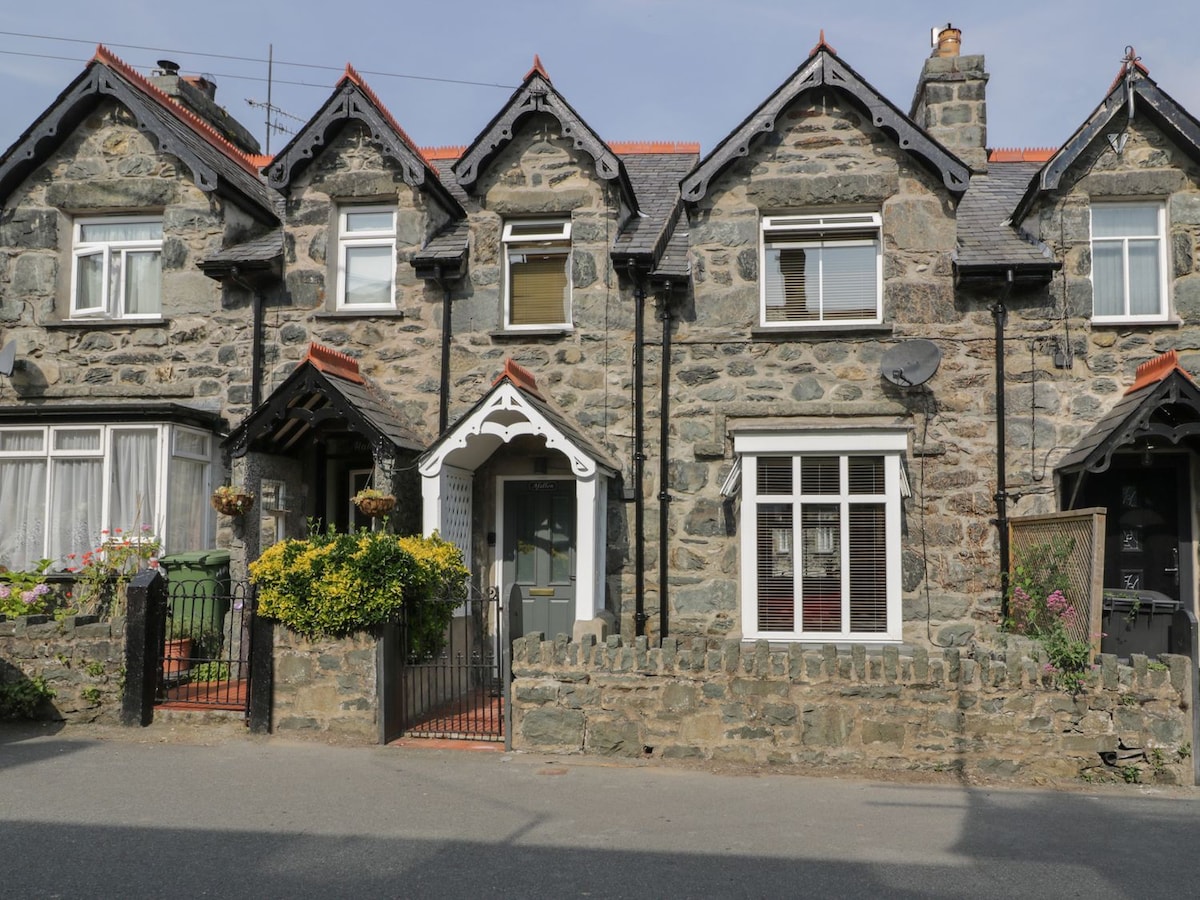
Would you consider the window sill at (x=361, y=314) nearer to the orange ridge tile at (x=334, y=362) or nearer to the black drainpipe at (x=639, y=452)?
the orange ridge tile at (x=334, y=362)

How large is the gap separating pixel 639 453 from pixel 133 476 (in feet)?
19.4

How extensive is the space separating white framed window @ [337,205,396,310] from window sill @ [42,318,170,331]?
230 centimetres

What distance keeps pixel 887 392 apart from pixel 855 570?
2.07 m

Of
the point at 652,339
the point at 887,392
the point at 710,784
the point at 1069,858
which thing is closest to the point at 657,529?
the point at 652,339

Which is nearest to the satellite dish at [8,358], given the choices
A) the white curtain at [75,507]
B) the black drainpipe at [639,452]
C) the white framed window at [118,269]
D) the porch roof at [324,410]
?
the white framed window at [118,269]

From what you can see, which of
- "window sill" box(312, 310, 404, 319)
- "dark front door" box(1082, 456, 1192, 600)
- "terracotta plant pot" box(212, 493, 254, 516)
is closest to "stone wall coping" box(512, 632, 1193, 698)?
"dark front door" box(1082, 456, 1192, 600)

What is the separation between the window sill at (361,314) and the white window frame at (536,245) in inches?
53.3

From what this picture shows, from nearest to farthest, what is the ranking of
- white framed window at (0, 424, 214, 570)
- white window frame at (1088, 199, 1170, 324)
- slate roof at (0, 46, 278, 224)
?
white window frame at (1088, 199, 1170, 324) < white framed window at (0, 424, 214, 570) < slate roof at (0, 46, 278, 224)

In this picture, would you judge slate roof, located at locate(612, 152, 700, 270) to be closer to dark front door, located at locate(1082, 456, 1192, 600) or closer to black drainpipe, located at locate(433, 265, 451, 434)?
black drainpipe, located at locate(433, 265, 451, 434)

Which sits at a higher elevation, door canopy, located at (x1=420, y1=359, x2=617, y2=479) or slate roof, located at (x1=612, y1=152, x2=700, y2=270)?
slate roof, located at (x1=612, y1=152, x2=700, y2=270)

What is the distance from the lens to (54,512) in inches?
489

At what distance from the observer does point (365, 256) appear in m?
13.3

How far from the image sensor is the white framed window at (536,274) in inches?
508

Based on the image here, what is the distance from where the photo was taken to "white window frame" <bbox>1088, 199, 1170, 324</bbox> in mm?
12094
